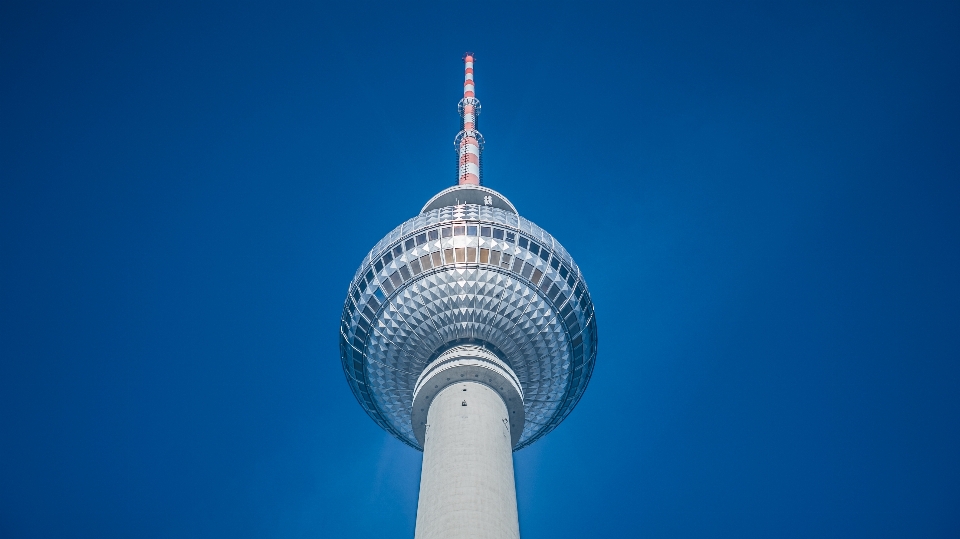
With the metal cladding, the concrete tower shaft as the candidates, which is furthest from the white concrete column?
the metal cladding

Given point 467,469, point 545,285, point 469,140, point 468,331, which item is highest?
point 469,140

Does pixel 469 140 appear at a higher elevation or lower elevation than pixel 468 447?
higher

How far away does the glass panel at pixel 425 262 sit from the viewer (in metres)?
36.5

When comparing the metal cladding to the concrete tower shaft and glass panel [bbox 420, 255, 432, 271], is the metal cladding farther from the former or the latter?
the concrete tower shaft

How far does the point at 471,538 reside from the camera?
2564 cm

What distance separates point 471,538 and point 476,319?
1224cm

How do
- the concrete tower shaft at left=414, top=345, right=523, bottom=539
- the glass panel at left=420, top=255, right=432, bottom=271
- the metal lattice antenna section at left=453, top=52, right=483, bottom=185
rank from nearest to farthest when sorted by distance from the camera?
the concrete tower shaft at left=414, top=345, right=523, bottom=539, the glass panel at left=420, top=255, right=432, bottom=271, the metal lattice antenna section at left=453, top=52, right=483, bottom=185

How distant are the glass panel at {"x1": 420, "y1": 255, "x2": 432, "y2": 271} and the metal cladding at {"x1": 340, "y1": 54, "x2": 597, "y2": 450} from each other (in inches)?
2.4

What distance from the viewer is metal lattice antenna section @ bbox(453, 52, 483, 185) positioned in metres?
51.3

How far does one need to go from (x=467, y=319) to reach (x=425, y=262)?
3.72 meters

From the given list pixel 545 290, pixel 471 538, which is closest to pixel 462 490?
pixel 471 538

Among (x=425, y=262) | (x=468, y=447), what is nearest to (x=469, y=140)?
(x=425, y=262)

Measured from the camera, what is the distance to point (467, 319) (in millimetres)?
35562

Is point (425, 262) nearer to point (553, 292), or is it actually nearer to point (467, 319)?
point (467, 319)
